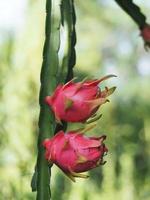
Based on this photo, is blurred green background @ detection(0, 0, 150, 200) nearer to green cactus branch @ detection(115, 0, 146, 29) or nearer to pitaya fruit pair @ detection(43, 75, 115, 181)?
green cactus branch @ detection(115, 0, 146, 29)

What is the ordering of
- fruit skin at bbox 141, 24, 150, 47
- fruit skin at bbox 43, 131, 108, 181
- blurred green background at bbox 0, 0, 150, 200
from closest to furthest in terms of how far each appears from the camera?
fruit skin at bbox 43, 131, 108, 181, fruit skin at bbox 141, 24, 150, 47, blurred green background at bbox 0, 0, 150, 200

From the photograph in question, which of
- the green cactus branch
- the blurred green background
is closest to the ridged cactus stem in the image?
the green cactus branch

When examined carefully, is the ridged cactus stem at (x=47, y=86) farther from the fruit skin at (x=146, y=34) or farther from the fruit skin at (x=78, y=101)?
the fruit skin at (x=146, y=34)

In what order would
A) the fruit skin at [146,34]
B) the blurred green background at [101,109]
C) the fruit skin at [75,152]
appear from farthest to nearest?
1. the blurred green background at [101,109]
2. the fruit skin at [146,34]
3. the fruit skin at [75,152]

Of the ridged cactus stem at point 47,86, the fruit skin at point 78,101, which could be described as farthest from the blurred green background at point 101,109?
the fruit skin at point 78,101

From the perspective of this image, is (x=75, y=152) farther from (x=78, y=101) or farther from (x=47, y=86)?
(x=47, y=86)

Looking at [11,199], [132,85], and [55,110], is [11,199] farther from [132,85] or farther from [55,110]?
[132,85]
